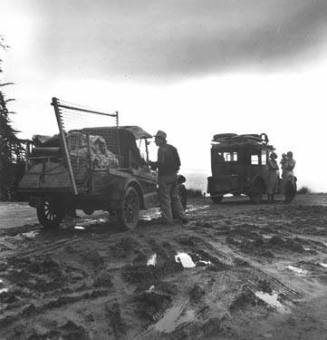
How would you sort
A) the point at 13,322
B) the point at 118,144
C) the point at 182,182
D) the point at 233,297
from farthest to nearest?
the point at 182,182, the point at 118,144, the point at 233,297, the point at 13,322

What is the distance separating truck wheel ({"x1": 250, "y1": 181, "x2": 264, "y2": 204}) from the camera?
1841cm

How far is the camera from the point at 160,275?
5602 millimetres

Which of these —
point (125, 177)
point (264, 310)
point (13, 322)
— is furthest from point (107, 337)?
point (125, 177)

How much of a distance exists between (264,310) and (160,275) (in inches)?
61.4

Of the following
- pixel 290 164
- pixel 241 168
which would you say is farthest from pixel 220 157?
pixel 290 164

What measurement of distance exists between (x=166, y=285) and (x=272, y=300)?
106 cm

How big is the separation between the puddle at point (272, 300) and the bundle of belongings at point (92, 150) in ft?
18.5

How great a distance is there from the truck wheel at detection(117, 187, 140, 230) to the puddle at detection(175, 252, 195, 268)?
3206 mm

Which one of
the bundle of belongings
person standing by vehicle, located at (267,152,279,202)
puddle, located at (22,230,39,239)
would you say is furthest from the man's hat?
person standing by vehicle, located at (267,152,279,202)

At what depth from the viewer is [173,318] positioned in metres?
4.07

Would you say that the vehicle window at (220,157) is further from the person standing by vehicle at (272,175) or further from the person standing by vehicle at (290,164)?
the person standing by vehicle at (290,164)

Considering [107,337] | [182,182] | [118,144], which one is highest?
[118,144]

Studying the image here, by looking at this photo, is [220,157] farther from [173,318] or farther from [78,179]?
[173,318]

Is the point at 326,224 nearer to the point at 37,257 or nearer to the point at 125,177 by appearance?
the point at 125,177
